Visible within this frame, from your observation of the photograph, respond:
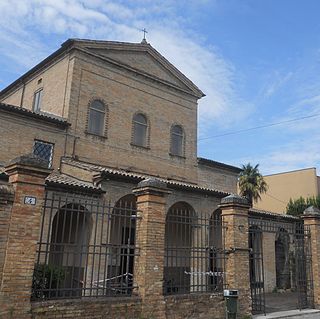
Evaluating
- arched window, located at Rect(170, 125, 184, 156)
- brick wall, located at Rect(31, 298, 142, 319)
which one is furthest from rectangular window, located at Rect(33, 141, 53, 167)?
brick wall, located at Rect(31, 298, 142, 319)

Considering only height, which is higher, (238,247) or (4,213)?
(4,213)

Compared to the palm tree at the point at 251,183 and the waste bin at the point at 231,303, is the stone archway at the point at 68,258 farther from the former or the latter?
the palm tree at the point at 251,183

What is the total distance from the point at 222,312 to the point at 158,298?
2.21 m

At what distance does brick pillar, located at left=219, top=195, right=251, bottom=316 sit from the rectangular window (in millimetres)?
9133

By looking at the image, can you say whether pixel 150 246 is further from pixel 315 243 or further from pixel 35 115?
pixel 35 115

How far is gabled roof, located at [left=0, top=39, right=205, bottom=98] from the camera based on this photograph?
19.2 metres

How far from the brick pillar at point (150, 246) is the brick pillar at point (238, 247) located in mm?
2296

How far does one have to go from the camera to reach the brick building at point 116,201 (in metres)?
7.15

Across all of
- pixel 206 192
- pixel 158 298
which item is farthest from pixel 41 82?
pixel 158 298

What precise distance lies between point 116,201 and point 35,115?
5105mm

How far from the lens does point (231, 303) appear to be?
9477mm

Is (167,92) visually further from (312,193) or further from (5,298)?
(312,193)

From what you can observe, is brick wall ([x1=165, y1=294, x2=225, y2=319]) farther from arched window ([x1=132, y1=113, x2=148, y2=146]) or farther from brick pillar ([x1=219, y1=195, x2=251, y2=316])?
arched window ([x1=132, y1=113, x2=148, y2=146])

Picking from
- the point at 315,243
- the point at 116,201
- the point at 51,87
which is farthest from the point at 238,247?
the point at 51,87
